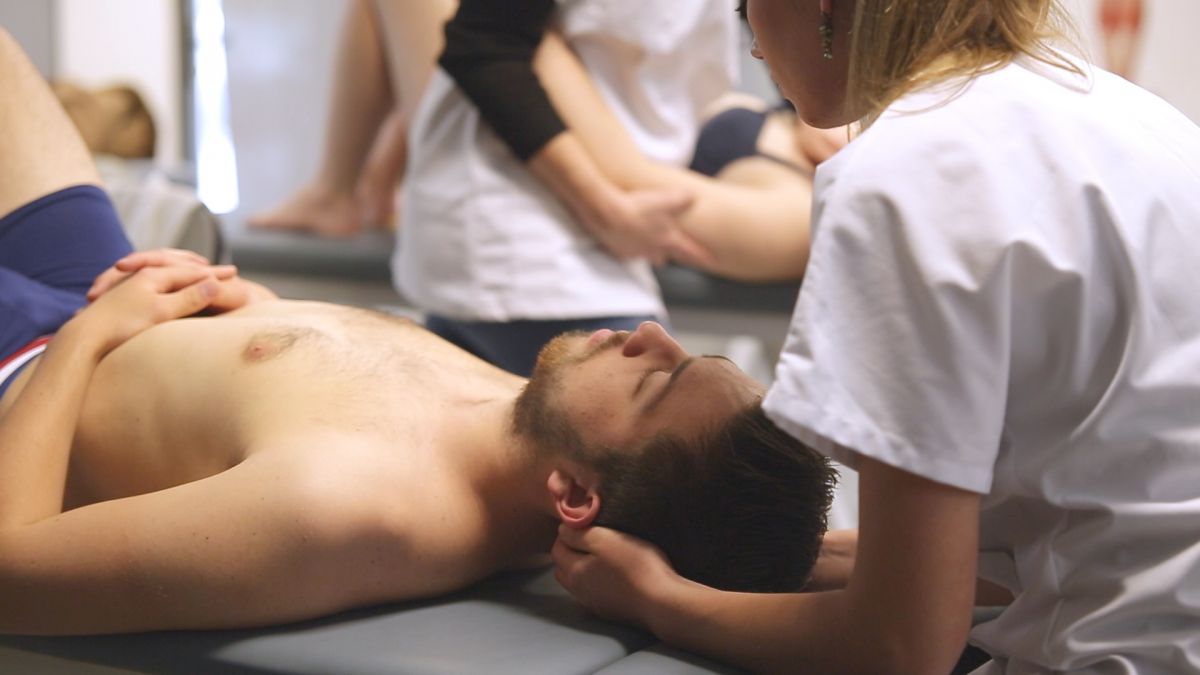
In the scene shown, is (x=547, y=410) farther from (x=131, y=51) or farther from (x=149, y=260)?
(x=131, y=51)

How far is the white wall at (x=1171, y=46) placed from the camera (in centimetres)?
476

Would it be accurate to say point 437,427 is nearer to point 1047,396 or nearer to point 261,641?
point 261,641

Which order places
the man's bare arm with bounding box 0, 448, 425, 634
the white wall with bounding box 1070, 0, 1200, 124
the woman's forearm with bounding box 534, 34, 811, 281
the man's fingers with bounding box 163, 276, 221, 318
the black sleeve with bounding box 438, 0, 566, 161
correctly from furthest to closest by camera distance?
1. the white wall with bounding box 1070, 0, 1200, 124
2. the woman's forearm with bounding box 534, 34, 811, 281
3. the black sleeve with bounding box 438, 0, 566, 161
4. the man's fingers with bounding box 163, 276, 221, 318
5. the man's bare arm with bounding box 0, 448, 425, 634

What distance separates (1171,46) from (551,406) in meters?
4.25

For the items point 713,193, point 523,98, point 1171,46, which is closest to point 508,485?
point 523,98

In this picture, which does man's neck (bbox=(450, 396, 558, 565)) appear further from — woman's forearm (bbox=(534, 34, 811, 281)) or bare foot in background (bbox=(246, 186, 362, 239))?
bare foot in background (bbox=(246, 186, 362, 239))

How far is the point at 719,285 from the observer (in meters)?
2.61

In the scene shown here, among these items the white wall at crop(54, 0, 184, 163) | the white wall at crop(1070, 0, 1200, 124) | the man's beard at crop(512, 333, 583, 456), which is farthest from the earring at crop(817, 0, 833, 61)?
the white wall at crop(54, 0, 184, 163)

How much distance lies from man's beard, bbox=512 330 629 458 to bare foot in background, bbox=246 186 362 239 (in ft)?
6.16

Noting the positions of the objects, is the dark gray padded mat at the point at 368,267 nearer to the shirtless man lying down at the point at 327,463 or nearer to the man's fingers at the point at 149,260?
the shirtless man lying down at the point at 327,463

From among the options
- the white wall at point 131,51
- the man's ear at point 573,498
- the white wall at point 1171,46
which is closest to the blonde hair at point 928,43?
the man's ear at point 573,498

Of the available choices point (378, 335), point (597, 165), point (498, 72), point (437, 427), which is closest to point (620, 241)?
point (597, 165)

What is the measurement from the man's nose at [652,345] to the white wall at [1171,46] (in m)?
3.99

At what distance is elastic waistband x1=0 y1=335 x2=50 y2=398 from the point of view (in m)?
1.58
